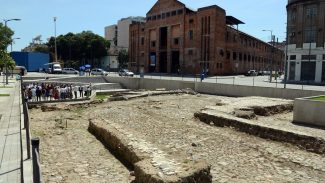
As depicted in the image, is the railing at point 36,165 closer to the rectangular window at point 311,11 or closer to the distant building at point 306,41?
the distant building at point 306,41

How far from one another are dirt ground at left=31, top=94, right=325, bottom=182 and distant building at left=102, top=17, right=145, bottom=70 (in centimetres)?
8634

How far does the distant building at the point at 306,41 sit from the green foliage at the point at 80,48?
2437 inches

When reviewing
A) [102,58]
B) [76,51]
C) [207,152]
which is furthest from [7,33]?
[102,58]

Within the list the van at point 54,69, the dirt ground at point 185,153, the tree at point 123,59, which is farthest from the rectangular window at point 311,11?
the tree at point 123,59

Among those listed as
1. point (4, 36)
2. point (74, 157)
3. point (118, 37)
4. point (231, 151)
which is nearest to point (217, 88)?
point (231, 151)

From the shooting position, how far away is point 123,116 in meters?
22.2

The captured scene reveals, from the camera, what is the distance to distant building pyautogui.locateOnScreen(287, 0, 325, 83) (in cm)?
4584

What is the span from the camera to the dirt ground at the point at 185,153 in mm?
10305

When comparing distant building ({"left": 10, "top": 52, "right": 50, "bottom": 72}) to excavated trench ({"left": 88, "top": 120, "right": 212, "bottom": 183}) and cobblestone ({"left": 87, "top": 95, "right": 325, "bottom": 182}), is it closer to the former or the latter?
cobblestone ({"left": 87, "top": 95, "right": 325, "bottom": 182})

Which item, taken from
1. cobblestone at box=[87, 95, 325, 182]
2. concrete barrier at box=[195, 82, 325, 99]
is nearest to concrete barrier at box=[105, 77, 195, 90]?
concrete barrier at box=[195, 82, 325, 99]

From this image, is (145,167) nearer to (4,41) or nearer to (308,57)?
(4,41)

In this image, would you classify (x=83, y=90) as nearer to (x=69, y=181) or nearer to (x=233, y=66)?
(x=69, y=181)

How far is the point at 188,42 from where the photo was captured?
65688mm

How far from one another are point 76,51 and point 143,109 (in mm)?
77502
